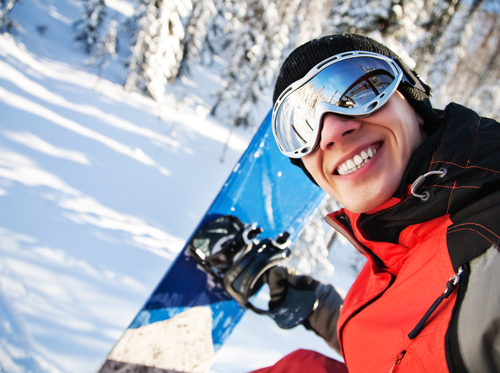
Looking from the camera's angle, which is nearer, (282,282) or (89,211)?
(282,282)

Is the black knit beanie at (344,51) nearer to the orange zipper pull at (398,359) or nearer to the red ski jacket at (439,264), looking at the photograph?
the red ski jacket at (439,264)

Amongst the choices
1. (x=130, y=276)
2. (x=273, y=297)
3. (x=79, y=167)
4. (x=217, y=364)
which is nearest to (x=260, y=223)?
(x=273, y=297)

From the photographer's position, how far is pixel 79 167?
8.49 meters

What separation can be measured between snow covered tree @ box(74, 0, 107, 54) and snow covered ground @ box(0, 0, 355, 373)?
5.19m

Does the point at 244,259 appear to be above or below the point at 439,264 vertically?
below

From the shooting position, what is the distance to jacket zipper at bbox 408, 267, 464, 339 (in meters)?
0.83

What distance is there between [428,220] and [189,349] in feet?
7.99

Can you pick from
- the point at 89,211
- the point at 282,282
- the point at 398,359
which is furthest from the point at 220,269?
the point at 89,211

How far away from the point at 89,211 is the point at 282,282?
6367 millimetres

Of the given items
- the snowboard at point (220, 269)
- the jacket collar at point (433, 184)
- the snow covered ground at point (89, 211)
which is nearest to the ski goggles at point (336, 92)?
the jacket collar at point (433, 184)

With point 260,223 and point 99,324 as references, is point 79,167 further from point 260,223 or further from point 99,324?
point 260,223

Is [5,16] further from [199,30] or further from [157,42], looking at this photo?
[199,30]

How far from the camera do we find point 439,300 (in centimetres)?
85

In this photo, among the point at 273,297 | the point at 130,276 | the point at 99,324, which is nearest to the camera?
the point at 273,297
